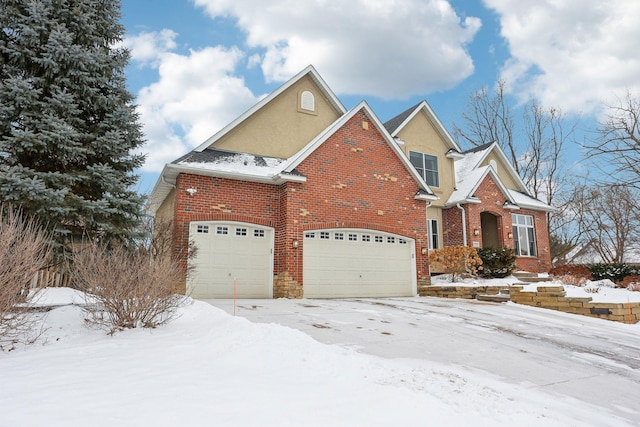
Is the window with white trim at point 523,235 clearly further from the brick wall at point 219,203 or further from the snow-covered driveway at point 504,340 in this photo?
the brick wall at point 219,203

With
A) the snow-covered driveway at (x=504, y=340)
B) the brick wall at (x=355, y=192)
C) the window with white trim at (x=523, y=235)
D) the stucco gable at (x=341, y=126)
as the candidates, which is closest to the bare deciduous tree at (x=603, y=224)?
Result: the window with white trim at (x=523, y=235)

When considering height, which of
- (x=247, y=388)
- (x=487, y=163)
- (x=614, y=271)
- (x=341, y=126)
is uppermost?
(x=487, y=163)

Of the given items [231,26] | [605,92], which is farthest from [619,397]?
[231,26]

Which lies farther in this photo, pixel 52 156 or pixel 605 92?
pixel 605 92

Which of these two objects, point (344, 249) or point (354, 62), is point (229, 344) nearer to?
point (344, 249)

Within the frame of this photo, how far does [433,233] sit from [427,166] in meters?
3.16

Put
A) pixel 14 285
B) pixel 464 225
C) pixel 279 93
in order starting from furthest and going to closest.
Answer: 1. pixel 464 225
2. pixel 279 93
3. pixel 14 285

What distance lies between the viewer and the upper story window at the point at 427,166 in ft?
61.5

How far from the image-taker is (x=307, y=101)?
16078mm

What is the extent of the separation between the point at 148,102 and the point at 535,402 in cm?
1142

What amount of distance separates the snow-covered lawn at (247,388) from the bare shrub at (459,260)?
10.7m

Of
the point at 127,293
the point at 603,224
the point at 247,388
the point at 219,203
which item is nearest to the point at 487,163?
the point at 603,224

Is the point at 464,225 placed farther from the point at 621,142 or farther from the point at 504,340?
the point at 504,340

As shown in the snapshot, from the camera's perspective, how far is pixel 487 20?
656 inches
